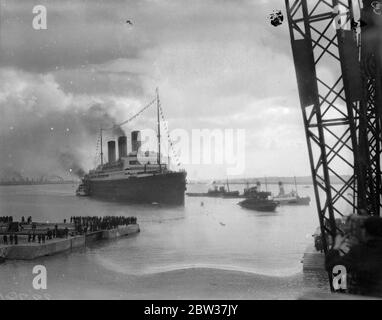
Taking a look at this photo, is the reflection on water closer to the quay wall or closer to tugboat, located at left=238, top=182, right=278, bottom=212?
the quay wall

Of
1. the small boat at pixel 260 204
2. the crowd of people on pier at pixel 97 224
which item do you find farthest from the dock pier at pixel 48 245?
the small boat at pixel 260 204

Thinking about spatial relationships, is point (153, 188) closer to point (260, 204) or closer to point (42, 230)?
point (260, 204)

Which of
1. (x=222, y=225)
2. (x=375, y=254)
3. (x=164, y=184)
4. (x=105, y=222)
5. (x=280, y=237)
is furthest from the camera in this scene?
(x=164, y=184)

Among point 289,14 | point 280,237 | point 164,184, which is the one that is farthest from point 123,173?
point 289,14

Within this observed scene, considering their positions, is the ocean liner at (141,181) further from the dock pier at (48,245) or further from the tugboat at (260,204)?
the dock pier at (48,245)

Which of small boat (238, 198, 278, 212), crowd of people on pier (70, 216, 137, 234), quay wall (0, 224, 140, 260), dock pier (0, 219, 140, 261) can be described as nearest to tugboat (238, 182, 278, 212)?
small boat (238, 198, 278, 212)

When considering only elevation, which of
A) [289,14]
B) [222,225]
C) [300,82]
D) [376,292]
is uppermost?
[289,14]

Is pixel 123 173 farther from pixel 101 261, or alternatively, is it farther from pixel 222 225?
pixel 101 261
